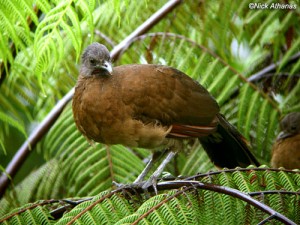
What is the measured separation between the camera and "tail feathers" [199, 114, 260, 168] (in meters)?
3.42

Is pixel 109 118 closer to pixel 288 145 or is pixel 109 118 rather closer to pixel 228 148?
pixel 228 148

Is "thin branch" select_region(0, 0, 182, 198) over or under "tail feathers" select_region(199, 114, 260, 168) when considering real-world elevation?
over

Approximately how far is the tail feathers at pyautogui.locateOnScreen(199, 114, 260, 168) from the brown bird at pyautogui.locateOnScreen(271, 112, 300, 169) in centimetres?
99

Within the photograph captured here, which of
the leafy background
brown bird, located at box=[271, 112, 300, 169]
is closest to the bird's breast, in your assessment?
the leafy background

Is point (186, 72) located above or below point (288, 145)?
above

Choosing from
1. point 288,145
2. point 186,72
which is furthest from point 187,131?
point 288,145

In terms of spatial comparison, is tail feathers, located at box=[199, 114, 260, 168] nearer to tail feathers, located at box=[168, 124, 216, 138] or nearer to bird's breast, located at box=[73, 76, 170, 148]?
tail feathers, located at box=[168, 124, 216, 138]

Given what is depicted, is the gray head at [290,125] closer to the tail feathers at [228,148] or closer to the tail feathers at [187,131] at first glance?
the tail feathers at [228,148]

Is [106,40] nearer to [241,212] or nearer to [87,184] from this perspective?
[87,184]

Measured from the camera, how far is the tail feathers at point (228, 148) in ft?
11.2

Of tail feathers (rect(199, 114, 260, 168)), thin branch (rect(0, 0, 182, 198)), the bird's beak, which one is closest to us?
the bird's beak

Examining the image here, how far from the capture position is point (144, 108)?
3.04 meters

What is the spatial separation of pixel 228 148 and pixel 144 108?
63 cm

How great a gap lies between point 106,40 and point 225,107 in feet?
2.93
